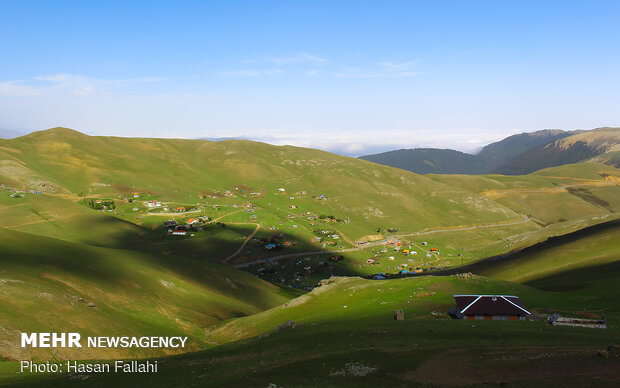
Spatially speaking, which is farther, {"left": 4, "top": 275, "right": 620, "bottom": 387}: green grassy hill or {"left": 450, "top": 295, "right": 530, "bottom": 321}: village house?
{"left": 450, "top": 295, "right": 530, "bottom": 321}: village house

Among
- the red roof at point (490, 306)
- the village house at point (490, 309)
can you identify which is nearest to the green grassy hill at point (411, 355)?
the village house at point (490, 309)

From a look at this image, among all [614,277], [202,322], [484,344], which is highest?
[484,344]

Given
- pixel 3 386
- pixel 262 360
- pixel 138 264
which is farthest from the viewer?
pixel 138 264

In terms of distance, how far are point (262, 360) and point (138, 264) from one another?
255ft

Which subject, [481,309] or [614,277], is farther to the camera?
[614,277]

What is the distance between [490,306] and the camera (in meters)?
66.9

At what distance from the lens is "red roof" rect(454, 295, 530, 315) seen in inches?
2566

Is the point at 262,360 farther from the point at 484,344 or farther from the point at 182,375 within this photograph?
the point at 484,344

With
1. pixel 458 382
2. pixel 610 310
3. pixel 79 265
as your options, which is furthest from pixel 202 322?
pixel 610 310

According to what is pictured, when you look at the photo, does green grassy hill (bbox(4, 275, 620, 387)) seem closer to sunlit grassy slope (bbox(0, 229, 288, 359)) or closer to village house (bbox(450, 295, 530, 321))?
village house (bbox(450, 295, 530, 321))

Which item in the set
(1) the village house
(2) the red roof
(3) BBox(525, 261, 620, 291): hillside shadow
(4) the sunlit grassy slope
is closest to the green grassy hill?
(1) the village house

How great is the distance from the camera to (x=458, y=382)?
3234 cm

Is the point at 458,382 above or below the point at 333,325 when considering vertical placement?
above

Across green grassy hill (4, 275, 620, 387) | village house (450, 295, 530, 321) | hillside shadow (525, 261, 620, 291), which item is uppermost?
green grassy hill (4, 275, 620, 387)
